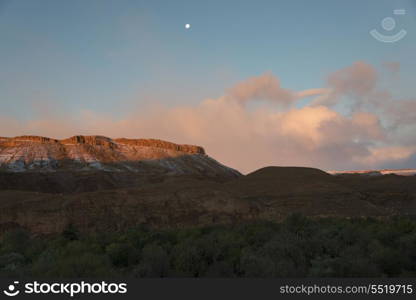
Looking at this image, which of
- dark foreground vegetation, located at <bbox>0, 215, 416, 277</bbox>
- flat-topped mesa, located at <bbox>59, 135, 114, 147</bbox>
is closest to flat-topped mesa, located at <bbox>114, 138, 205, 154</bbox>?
flat-topped mesa, located at <bbox>59, 135, 114, 147</bbox>

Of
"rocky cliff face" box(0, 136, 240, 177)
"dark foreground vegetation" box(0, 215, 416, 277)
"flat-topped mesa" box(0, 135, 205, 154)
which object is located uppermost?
"flat-topped mesa" box(0, 135, 205, 154)

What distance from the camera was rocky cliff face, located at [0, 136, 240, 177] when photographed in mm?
90688

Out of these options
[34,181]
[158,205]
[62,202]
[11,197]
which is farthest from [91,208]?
[34,181]

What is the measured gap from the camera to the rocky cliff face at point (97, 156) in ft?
298

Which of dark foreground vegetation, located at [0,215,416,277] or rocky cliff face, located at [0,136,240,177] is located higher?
rocky cliff face, located at [0,136,240,177]

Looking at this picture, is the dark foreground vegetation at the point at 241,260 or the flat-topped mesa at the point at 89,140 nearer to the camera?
the dark foreground vegetation at the point at 241,260

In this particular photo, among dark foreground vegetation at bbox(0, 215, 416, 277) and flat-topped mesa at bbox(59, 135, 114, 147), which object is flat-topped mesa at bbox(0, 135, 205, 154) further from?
dark foreground vegetation at bbox(0, 215, 416, 277)

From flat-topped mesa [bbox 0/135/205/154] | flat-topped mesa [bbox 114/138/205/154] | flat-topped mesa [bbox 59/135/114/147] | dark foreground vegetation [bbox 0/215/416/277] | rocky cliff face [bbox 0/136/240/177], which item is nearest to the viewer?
dark foreground vegetation [bbox 0/215/416/277]

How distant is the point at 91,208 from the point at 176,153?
3340 inches

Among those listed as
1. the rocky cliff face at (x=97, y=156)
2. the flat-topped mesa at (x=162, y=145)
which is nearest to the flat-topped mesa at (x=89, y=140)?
the rocky cliff face at (x=97, y=156)

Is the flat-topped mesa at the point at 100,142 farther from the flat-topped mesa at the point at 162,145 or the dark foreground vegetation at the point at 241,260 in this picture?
the dark foreground vegetation at the point at 241,260

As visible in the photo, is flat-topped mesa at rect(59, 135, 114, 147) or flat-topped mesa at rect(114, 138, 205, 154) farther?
flat-topped mesa at rect(114, 138, 205, 154)

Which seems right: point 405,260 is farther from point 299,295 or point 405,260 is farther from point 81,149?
point 81,149

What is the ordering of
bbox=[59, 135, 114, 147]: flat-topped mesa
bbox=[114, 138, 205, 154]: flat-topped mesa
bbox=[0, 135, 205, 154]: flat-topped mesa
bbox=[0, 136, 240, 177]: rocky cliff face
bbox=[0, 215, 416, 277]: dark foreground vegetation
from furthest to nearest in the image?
bbox=[114, 138, 205, 154]: flat-topped mesa → bbox=[59, 135, 114, 147]: flat-topped mesa → bbox=[0, 135, 205, 154]: flat-topped mesa → bbox=[0, 136, 240, 177]: rocky cliff face → bbox=[0, 215, 416, 277]: dark foreground vegetation
